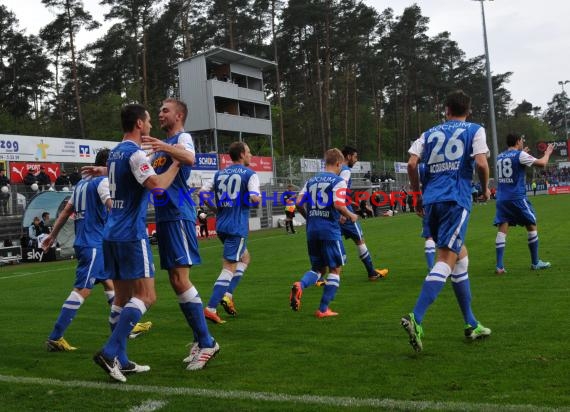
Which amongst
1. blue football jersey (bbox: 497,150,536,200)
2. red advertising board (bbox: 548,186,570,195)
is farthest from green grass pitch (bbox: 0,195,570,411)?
red advertising board (bbox: 548,186,570,195)

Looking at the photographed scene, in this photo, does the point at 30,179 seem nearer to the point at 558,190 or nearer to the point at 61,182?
the point at 61,182

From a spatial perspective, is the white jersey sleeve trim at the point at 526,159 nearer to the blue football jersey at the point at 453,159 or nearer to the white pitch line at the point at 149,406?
the blue football jersey at the point at 453,159

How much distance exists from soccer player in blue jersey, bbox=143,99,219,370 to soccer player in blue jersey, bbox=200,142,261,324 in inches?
83.5

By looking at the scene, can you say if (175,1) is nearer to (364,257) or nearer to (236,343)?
(364,257)

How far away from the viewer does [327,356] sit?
525 centimetres

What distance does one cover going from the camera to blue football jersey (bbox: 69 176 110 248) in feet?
21.8

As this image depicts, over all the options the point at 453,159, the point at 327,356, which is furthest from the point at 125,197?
the point at 453,159

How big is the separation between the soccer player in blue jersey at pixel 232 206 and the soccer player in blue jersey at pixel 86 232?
144 centimetres

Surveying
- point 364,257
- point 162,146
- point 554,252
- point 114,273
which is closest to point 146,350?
point 114,273

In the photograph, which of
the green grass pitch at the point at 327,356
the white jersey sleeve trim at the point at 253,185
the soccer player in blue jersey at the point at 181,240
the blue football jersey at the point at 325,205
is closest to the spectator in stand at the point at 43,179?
the green grass pitch at the point at 327,356

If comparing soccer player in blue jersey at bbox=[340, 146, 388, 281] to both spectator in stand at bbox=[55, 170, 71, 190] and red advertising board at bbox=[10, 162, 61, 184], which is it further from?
red advertising board at bbox=[10, 162, 61, 184]

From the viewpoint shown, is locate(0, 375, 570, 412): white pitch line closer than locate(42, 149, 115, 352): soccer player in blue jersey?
Yes

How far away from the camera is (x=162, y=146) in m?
4.68

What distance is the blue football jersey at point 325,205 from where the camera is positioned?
733 centimetres
